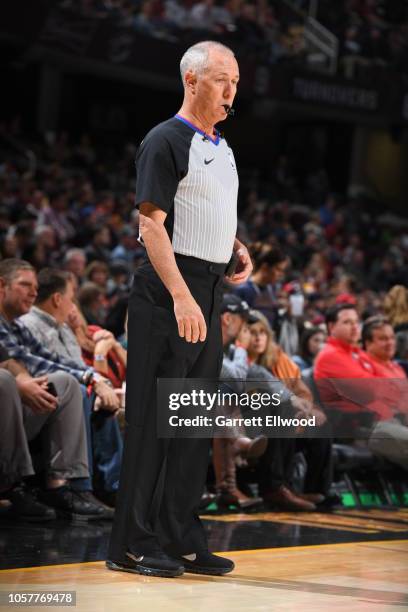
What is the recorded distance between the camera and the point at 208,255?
3402 millimetres

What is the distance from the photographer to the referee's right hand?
10.5 ft

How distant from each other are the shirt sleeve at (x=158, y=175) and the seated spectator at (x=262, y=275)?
3.47 metres

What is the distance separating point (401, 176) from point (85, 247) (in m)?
13.8

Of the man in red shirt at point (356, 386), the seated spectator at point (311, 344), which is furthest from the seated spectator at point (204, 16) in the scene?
the man in red shirt at point (356, 386)

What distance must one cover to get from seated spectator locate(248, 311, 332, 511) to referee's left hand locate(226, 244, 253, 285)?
2.19m

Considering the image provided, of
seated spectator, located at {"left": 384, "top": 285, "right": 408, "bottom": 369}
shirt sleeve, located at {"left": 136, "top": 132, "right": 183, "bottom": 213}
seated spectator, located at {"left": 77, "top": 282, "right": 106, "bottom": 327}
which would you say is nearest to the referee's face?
shirt sleeve, located at {"left": 136, "top": 132, "right": 183, "bottom": 213}

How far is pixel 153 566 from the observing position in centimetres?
329

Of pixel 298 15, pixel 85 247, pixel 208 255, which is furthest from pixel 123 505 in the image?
pixel 298 15

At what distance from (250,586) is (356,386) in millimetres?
1250

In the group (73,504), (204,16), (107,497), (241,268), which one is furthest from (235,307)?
(204,16)

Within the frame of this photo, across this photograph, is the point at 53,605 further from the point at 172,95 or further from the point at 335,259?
the point at 172,95

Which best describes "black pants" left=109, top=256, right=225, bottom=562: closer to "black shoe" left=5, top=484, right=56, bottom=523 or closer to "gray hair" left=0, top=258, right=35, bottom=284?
"black shoe" left=5, top=484, right=56, bottom=523

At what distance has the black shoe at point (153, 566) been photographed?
10.8 feet

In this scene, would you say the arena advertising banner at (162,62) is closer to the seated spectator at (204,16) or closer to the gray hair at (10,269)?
the seated spectator at (204,16)
